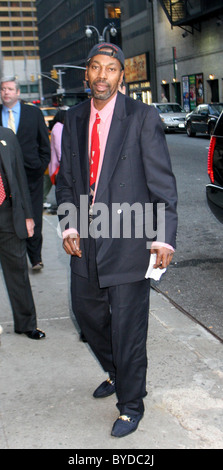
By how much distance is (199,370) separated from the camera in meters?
3.88

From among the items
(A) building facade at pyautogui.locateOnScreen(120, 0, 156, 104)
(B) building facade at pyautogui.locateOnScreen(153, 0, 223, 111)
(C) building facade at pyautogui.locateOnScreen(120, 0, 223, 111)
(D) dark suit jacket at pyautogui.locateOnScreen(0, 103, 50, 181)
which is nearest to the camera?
(D) dark suit jacket at pyautogui.locateOnScreen(0, 103, 50, 181)

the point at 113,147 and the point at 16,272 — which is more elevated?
the point at 113,147

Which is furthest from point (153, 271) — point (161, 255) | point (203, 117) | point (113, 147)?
point (203, 117)

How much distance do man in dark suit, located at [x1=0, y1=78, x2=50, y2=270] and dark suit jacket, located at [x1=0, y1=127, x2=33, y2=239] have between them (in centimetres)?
127

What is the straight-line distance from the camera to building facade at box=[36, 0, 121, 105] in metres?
82.1

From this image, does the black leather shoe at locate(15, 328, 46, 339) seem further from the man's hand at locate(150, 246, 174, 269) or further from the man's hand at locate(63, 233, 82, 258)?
the man's hand at locate(150, 246, 174, 269)

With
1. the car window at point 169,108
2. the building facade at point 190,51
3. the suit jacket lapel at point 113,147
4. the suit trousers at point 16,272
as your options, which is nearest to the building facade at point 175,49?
the building facade at point 190,51

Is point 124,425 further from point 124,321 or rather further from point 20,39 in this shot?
point 20,39

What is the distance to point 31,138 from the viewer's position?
6.16 meters

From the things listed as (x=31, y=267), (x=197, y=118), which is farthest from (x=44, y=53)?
(x=31, y=267)

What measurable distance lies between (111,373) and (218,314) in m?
1.75

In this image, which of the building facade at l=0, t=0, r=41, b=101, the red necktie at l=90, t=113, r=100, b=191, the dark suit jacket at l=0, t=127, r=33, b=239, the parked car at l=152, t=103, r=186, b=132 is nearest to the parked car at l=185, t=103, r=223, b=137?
the parked car at l=152, t=103, r=186, b=132

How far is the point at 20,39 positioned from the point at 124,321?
158 meters
